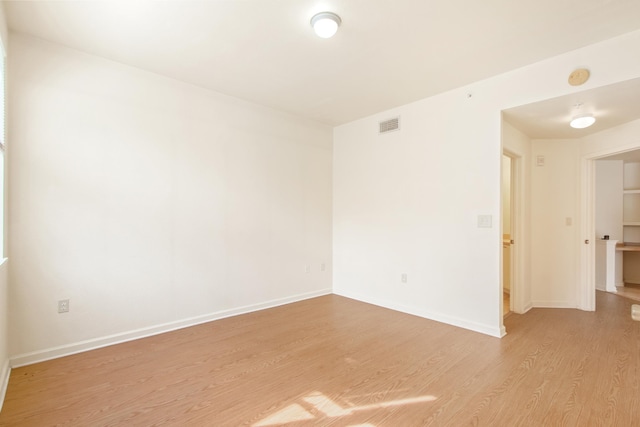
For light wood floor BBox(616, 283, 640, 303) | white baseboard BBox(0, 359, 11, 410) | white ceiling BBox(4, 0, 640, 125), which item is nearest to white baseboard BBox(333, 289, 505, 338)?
white ceiling BBox(4, 0, 640, 125)

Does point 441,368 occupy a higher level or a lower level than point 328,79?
lower

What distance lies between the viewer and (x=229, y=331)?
335 cm

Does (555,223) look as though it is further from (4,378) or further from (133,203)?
(4,378)

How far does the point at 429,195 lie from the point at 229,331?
2.91 meters

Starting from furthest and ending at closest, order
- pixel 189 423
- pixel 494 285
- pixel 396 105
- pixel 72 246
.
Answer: pixel 396 105
pixel 494 285
pixel 72 246
pixel 189 423

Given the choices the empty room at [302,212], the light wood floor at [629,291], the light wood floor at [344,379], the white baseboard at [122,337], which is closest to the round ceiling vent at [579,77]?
the empty room at [302,212]

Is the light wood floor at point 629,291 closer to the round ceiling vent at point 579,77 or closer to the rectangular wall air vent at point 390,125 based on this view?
the round ceiling vent at point 579,77

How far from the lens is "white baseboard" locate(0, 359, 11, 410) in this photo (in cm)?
209

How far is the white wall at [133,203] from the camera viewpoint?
2607mm

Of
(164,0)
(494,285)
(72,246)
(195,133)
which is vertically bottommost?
(494,285)

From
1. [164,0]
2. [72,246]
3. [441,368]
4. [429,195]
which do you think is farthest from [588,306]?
[72,246]

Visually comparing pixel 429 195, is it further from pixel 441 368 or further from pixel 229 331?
pixel 229 331

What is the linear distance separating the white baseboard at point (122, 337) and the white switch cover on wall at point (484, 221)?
9.23 feet

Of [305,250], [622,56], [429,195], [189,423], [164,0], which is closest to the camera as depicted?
[189,423]
